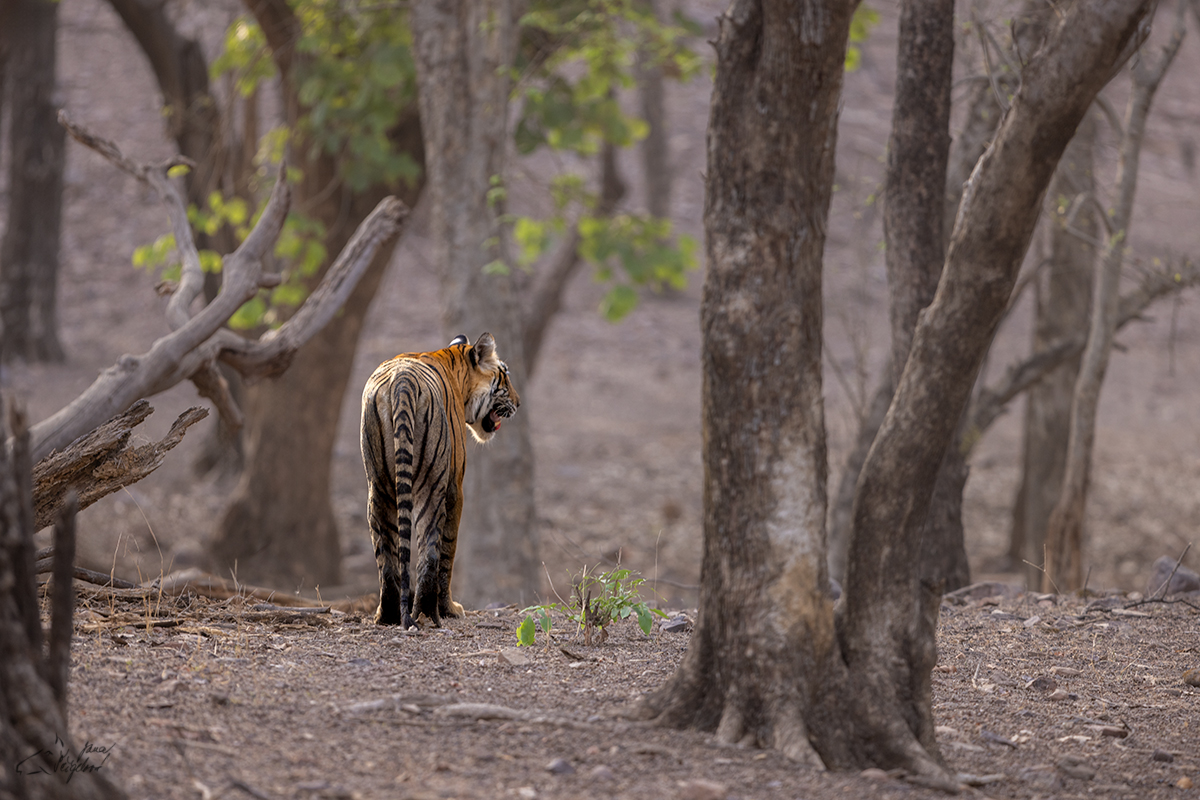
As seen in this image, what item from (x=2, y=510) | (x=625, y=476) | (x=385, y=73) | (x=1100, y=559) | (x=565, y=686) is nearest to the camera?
(x=2, y=510)

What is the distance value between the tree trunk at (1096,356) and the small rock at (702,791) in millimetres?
5595

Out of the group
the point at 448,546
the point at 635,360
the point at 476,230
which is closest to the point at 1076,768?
the point at 448,546

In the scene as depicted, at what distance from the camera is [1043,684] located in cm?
505

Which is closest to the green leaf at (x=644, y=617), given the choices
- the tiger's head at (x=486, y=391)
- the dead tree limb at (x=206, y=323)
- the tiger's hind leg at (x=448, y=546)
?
the tiger's hind leg at (x=448, y=546)

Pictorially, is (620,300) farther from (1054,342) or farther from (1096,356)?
(1096,356)

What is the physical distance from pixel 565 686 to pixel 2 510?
2285 millimetres

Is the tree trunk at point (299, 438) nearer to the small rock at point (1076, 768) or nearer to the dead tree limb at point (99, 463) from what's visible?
the dead tree limb at point (99, 463)

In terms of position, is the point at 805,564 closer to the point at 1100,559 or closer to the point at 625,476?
the point at 1100,559

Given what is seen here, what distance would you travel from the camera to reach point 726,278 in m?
3.74

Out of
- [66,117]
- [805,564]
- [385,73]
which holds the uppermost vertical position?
[385,73]

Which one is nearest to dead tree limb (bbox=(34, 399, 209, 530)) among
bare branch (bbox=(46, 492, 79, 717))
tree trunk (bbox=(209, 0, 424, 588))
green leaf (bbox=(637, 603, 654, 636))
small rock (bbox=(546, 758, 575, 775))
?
bare branch (bbox=(46, 492, 79, 717))

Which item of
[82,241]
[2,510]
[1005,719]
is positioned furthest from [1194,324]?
[2,510]

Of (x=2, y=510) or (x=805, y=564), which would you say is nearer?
(x=2, y=510)

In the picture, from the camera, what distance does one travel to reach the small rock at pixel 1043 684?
5008 millimetres
